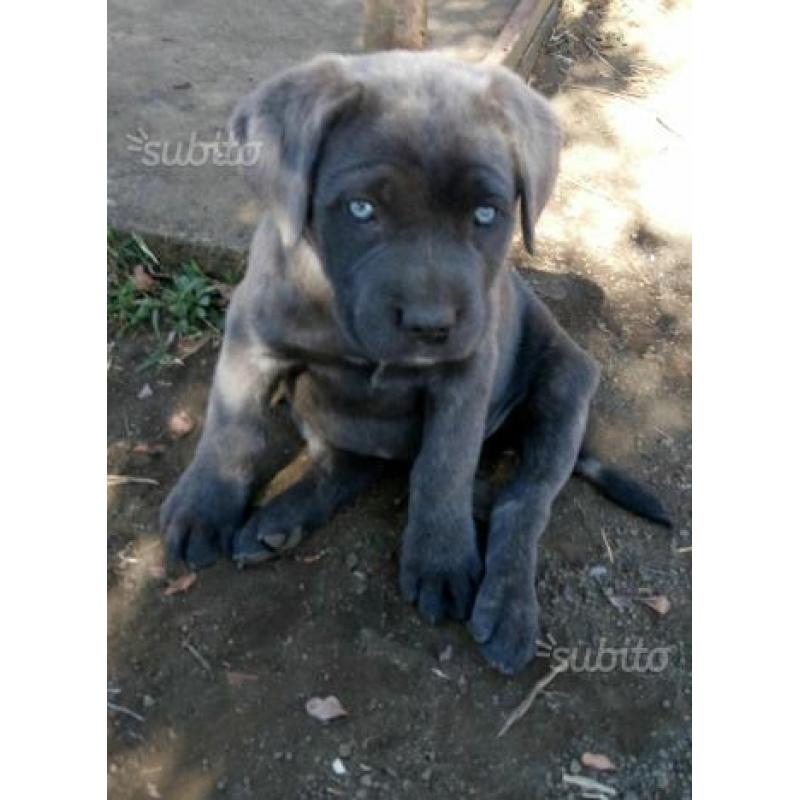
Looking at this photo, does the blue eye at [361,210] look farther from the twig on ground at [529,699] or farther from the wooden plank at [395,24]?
the wooden plank at [395,24]

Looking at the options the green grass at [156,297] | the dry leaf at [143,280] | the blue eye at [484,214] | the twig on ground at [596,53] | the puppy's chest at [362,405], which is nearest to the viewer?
the blue eye at [484,214]

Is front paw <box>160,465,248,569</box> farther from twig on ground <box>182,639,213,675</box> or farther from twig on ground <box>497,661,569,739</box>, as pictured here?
twig on ground <box>497,661,569,739</box>

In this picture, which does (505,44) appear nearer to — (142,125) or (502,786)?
(142,125)

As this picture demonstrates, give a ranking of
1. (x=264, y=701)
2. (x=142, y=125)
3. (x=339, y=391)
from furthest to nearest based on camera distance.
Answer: (x=142, y=125) → (x=339, y=391) → (x=264, y=701)

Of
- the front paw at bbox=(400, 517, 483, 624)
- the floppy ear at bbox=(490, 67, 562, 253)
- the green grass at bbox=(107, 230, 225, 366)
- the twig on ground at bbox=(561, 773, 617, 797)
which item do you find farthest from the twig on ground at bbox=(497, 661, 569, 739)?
the green grass at bbox=(107, 230, 225, 366)

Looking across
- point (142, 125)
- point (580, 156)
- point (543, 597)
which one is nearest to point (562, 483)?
point (543, 597)

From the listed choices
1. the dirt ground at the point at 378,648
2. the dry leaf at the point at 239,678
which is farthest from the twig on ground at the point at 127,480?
the dry leaf at the point at 239,678
